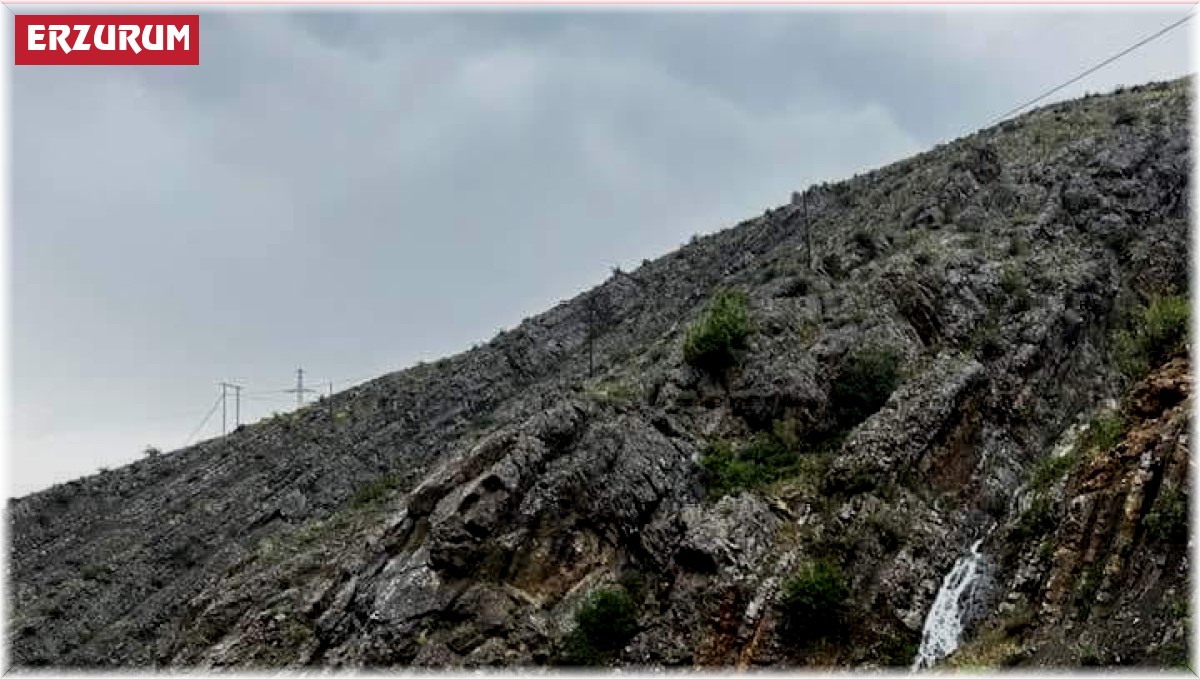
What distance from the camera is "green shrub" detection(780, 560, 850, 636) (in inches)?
925

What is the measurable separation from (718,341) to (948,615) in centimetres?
1224

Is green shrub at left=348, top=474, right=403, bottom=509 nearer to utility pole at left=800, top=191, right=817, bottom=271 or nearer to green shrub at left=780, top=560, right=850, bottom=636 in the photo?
utility pole at left=800, top=191, right=817, bottom=271

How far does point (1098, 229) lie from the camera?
121 ft

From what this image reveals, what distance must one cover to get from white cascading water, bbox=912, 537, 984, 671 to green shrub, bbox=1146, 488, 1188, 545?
5.33 m

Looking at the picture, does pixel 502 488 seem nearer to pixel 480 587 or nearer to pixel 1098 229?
pixel 480 587

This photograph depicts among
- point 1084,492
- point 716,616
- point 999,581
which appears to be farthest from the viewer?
point 716,616

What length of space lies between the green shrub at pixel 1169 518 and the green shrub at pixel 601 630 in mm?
11553

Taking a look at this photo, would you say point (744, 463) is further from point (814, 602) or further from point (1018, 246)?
point (1018, 246)

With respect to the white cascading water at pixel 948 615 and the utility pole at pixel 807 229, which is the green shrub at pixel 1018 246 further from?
the white cascading water at pixel 948 615

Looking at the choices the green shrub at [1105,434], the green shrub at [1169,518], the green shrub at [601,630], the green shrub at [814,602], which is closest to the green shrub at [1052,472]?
the green shrub at [1105,434]

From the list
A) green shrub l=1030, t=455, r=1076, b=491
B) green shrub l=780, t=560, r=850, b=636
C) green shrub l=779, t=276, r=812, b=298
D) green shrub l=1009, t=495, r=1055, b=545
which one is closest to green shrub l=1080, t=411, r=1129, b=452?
green shrub l=1030, t=455, r=1076, b=491

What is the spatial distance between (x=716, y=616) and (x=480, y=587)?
5862mm

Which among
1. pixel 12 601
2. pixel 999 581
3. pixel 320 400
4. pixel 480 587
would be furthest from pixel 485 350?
pixel 999 581

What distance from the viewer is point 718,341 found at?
3312 cm
